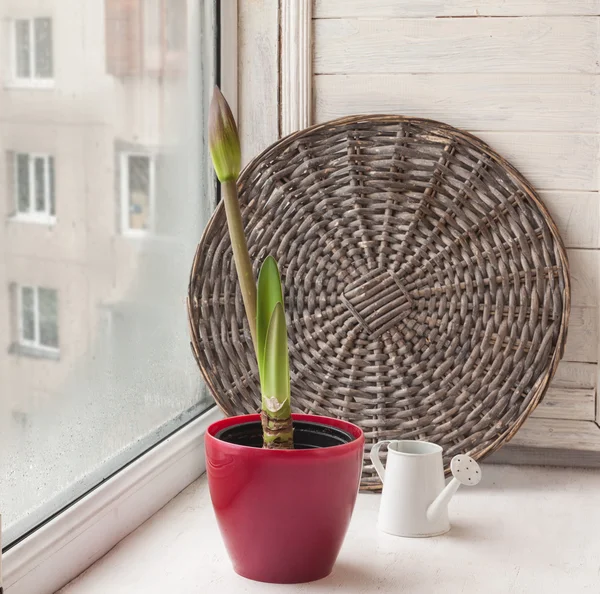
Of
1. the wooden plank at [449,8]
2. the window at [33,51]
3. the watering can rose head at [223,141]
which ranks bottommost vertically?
the watering can rose head at [223,141]

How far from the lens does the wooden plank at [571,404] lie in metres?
1.20

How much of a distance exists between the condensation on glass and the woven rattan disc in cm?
9

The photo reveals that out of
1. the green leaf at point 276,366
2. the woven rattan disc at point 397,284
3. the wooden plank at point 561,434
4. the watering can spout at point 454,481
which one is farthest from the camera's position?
the wooden plank at point 561,434

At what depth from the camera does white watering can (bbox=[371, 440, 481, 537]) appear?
0.93 meters

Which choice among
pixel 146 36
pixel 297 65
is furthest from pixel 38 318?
pixel 297 65

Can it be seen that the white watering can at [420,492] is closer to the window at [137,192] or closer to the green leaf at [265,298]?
the green leaf at [265,298]

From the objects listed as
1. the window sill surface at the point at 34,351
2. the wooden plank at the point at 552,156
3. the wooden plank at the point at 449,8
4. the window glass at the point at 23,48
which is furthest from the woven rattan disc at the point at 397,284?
the window glass at the point at 23,48

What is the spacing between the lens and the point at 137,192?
1.02 metres

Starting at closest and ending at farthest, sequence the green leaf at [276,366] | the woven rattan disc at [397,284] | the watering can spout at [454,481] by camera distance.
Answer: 1. the green leaf at [276,366]
2. the watering can spout at [454,481]
3. the woven rattan disc at [397,284]

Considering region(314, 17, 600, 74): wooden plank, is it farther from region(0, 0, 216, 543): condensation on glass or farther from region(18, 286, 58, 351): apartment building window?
region(18, 286, 58, 351): apartment building window

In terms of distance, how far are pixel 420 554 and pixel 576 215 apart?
0.57 m

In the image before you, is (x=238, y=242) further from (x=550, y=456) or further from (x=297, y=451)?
(x=550, y=456)

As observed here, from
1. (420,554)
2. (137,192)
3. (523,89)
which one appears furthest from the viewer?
(523,89)

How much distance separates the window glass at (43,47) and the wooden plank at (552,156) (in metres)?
0.65
